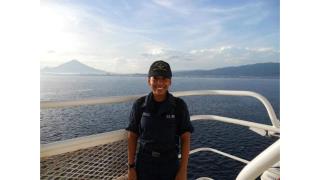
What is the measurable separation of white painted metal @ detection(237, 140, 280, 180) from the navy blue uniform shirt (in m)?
1.10

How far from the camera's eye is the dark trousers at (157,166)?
6.75ft

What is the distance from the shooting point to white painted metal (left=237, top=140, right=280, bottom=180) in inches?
35.4

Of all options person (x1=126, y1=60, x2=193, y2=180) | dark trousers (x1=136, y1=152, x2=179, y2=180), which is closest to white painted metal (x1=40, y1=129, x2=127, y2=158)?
person (x1=126, y1=60, x2=193, y2=180)

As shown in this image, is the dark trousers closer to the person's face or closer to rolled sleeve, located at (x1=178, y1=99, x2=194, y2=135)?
rolled sleeve, located at (x1=178, y1=99, x2=194, y2=135)

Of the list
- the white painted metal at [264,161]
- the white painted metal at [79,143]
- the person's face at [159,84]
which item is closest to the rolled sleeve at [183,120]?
the person's face at [159,84]

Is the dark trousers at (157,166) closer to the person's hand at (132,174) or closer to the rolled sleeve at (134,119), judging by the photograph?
the person's hand at (132,174)

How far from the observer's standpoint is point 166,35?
276 ft

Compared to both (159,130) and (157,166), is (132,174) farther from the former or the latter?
(159,130)

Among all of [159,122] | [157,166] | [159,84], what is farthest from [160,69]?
[157,166]

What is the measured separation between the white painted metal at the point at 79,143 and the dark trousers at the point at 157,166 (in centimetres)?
24

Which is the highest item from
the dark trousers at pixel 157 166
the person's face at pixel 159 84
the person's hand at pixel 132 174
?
the person's face at pixel 159 84
